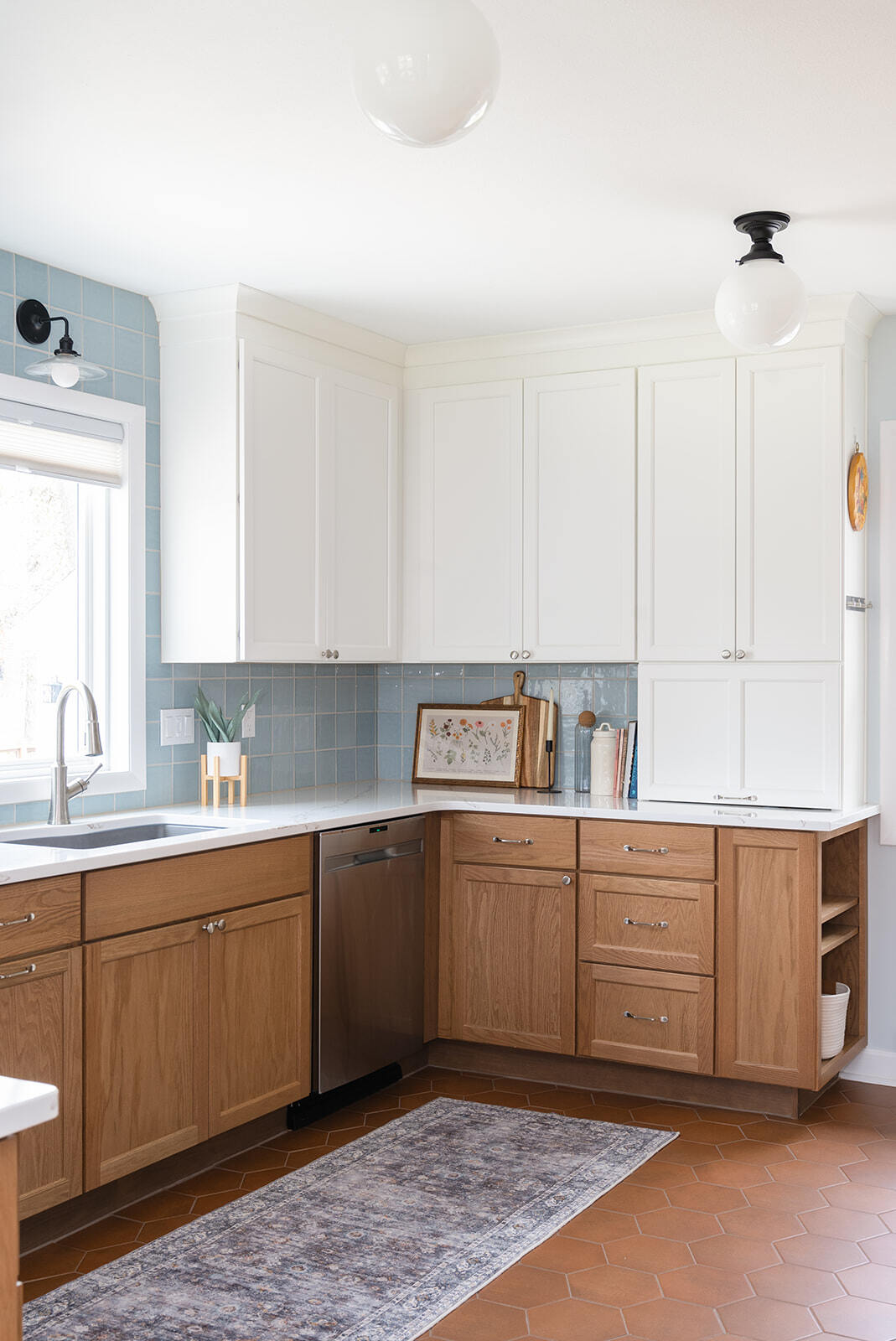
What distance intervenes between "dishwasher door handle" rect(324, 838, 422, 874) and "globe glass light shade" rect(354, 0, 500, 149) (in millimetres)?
2377

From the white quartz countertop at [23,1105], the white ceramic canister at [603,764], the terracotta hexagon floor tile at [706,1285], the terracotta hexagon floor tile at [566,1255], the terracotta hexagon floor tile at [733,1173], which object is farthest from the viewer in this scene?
the white ceramic canister at [603,764]

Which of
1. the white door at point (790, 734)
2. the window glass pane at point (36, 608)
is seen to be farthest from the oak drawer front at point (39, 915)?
the white door at point (790, 734)

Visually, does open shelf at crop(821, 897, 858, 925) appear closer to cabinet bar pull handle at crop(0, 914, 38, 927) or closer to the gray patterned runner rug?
the gray patterned runner rug

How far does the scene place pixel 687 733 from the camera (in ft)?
13.5

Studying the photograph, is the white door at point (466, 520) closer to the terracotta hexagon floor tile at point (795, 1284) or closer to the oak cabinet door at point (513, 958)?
the oak cabinet door at point (513, 958)

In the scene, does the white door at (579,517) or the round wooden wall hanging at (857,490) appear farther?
the white door at (579,517)

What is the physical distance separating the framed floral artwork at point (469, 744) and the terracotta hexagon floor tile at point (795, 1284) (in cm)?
209

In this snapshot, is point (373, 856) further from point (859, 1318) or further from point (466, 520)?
point (859, 1318)

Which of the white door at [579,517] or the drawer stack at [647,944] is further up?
the white door at [579,517]

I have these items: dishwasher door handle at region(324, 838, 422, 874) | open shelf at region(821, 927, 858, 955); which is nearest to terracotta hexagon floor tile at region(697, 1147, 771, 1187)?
open shelf at region(821, 927, 858, 955)

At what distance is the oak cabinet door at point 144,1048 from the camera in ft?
9.51

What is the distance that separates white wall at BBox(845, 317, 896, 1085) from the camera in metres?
4.12

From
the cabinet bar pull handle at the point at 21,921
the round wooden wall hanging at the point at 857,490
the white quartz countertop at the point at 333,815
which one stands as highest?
the round wooden wall hanging at the point at 857,490

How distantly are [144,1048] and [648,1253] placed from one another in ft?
4.13
